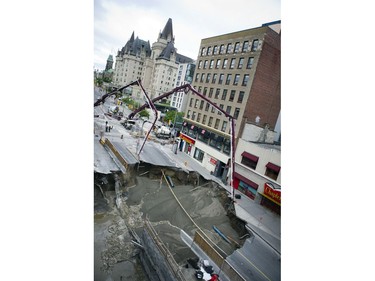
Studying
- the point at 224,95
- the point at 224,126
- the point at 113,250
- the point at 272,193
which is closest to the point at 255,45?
the point at 224,95

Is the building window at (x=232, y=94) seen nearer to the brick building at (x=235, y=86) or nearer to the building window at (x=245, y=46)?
the brick building at (x=235, y=86)

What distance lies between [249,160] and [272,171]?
1.99 meters

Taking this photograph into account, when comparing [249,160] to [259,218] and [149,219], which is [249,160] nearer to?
[259,218]

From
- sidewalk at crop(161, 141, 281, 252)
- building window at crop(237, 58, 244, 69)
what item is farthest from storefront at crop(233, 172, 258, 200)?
building window at crop(237, 58, 244, 69)

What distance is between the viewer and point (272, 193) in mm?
12672
